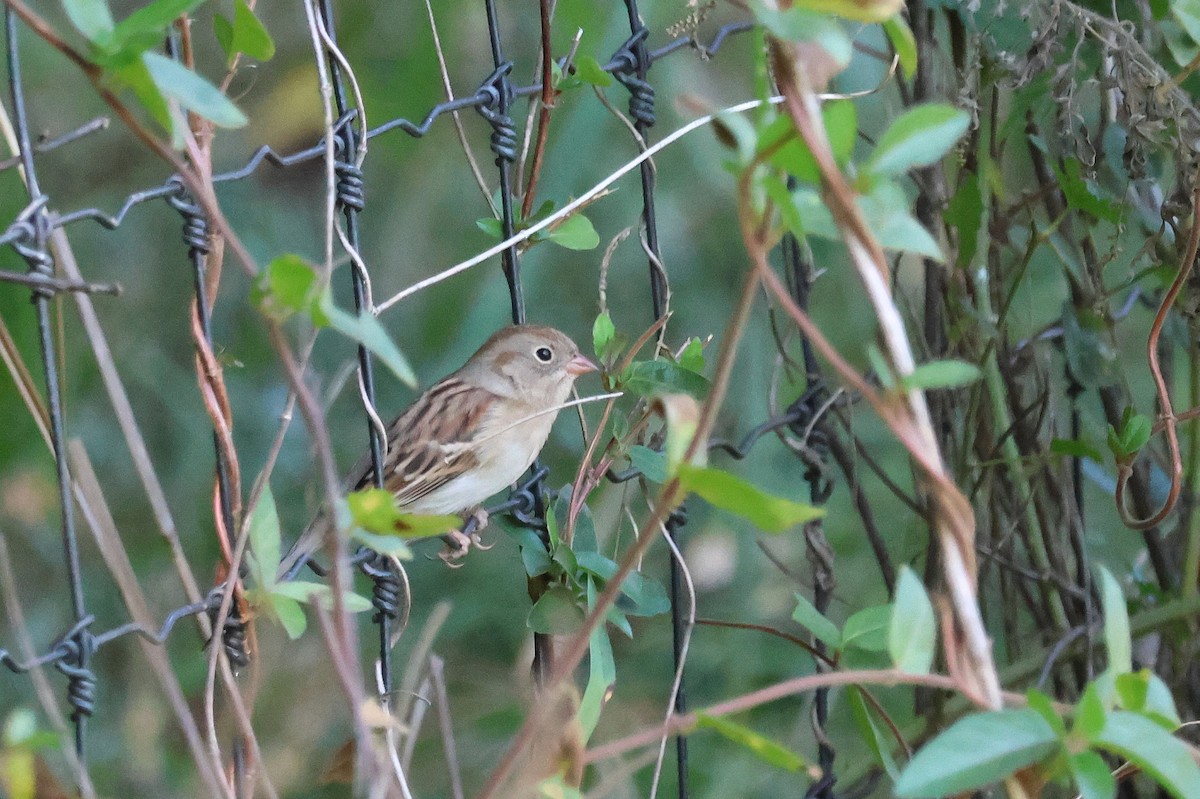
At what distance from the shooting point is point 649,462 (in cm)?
109

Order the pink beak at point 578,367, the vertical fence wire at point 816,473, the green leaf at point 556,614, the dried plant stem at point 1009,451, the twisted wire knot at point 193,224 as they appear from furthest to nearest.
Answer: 1. the pink beak at point 578,367
2. the dried plant stem at point 1009,451
3. the vertical fence wire at point 816,473
4. the green leaf at point 556,614
5. the twisted wire knot at point 193,224

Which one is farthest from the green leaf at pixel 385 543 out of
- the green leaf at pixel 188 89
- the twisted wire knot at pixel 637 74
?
the twisted wire knot at pixel 637 74

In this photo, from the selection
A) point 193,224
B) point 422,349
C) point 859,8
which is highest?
point 859,8

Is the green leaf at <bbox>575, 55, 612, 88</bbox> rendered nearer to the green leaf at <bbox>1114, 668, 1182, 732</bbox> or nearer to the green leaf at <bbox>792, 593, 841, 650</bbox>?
the green leaf at <bbox>792, 593, 841, 650</bbox>

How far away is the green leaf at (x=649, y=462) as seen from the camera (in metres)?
1.08

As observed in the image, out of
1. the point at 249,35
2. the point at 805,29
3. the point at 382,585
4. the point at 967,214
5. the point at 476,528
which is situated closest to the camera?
the point at 805,29

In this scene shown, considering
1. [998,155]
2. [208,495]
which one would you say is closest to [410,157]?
[208,495]

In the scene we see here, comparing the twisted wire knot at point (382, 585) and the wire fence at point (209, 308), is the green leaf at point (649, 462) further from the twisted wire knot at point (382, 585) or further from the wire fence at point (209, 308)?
the twisted wire knot at point (382, 585)

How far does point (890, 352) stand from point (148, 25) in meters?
0.38

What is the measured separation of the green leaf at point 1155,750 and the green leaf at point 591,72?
0.68 m

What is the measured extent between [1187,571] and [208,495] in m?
1.77

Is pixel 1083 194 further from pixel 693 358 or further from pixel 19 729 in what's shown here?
pixel 19 729

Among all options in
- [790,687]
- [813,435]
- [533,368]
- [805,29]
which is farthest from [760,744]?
[533,368]

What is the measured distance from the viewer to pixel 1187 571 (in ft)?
4.77
